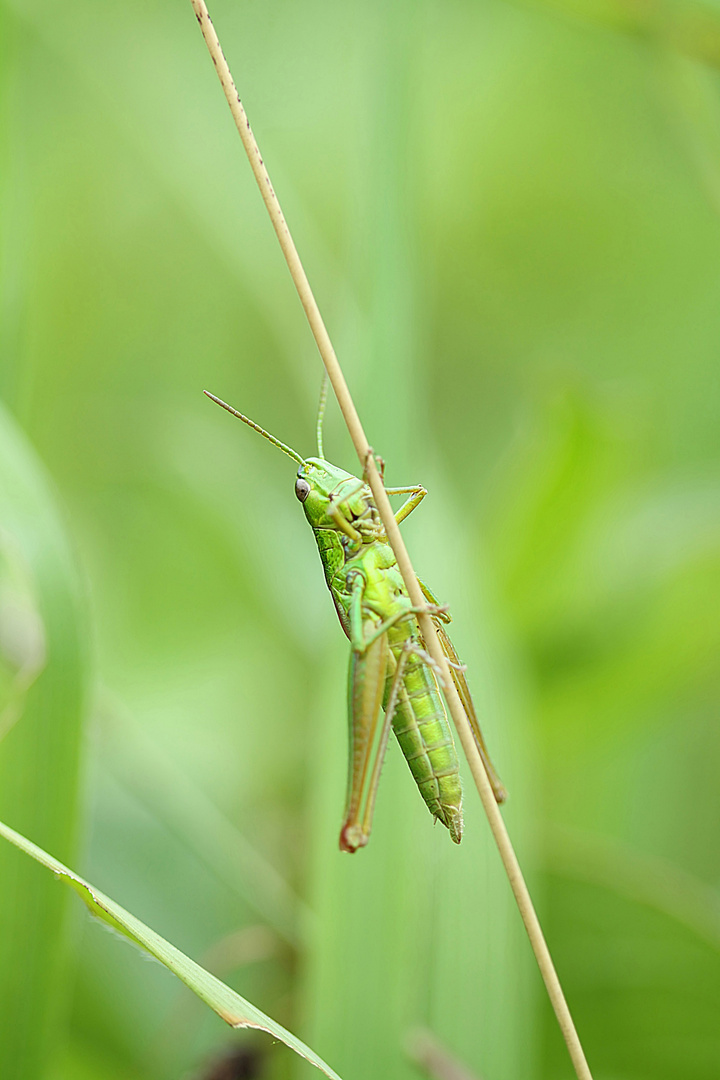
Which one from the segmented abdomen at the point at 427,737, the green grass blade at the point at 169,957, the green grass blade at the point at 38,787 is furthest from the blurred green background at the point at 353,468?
the green grass blade at the point at 169,957

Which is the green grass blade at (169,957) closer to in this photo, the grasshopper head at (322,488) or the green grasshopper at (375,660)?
the green grasshopper at (375,660)

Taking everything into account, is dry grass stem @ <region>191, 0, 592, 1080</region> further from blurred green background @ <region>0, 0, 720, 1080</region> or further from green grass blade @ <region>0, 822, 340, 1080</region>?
blurred green background @ <region>0, 0, 720, 1080</region>

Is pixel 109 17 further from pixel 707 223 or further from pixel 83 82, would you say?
pixel 707 223

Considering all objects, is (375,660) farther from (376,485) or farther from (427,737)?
(376,485)

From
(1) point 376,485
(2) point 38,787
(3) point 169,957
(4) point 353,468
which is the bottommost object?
(3) point 169,957

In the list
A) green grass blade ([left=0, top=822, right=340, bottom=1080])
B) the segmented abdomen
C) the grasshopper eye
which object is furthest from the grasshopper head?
green grass blade ([left=0, top=822, right=340, bottom=1080])

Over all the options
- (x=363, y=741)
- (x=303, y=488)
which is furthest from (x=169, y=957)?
(x=303, y=488)
